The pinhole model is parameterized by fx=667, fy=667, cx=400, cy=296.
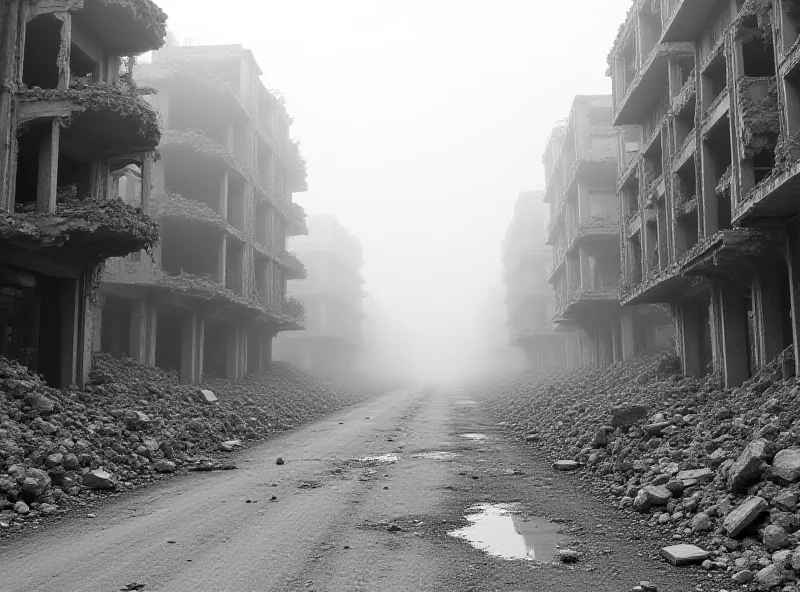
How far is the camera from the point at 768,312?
51.2 feet

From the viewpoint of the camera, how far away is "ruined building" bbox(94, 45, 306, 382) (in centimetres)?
2469

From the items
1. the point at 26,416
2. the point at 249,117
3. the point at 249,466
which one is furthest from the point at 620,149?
the point at 26,416

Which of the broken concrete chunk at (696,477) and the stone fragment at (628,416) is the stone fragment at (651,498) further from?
the stone fragment at (628,416)

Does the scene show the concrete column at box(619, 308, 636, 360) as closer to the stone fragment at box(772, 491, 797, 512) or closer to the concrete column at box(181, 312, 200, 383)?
the concrete column at box(181, 312, 200, 383)

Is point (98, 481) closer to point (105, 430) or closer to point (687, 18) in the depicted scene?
point (105, 430)

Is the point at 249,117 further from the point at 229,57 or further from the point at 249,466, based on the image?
the point at 249,466

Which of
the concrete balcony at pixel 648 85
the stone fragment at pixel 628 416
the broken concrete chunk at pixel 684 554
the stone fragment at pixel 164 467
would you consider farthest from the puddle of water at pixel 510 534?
the concrete balcony at pixel 648 85

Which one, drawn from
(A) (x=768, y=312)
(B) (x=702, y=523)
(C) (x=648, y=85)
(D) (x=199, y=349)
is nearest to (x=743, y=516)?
(B) (x=702, y=523)

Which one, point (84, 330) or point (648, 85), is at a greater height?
point (648, 85)

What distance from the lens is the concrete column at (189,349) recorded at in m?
26.6

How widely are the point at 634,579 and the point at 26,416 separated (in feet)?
35.4

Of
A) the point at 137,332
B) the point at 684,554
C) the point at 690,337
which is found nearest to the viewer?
the point at 684,554

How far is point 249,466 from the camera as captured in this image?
12.5 meters

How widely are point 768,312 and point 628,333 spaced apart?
16.1 meters
